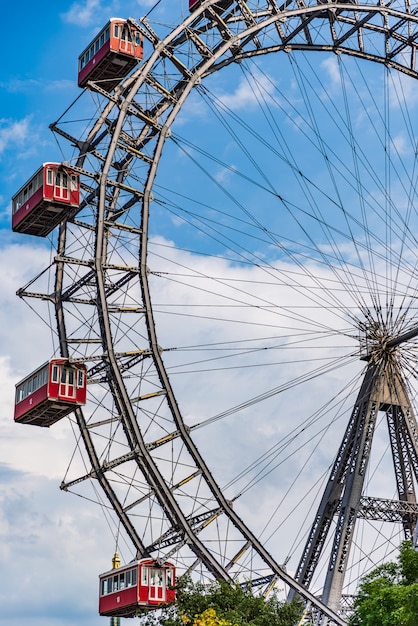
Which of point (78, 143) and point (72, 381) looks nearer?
point (72, 381)

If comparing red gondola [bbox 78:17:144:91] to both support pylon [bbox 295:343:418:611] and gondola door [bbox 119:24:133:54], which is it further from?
support pylon [bbox 295:343:418:611]

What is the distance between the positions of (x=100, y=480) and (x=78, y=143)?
1297 cm

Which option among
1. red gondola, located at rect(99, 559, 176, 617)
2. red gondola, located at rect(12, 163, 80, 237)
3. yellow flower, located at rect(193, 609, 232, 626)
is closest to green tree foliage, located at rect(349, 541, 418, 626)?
yellow flower, located at rect(193, 609, 232, 626)

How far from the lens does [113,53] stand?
51469mm

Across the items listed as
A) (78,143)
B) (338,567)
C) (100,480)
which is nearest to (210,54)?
(78,143)

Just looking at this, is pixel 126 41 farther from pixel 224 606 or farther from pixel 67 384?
pixel 224 606

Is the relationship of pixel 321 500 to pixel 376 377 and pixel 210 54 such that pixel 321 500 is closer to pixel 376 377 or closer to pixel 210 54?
pixel 376 377

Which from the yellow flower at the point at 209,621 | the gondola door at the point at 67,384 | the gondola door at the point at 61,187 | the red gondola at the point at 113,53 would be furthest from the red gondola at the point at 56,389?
the red gondola at the point at 113,53

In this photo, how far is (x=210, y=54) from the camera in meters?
52.2

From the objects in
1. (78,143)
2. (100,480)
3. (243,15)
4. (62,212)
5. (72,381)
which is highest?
(243,15)

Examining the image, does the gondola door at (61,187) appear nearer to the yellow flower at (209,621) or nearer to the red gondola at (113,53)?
the red gondola at (113,53)

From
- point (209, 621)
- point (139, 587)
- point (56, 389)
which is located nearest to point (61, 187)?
point (56, 389)

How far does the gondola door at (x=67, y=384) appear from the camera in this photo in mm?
49344

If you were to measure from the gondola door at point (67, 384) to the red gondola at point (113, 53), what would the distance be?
11.1m
